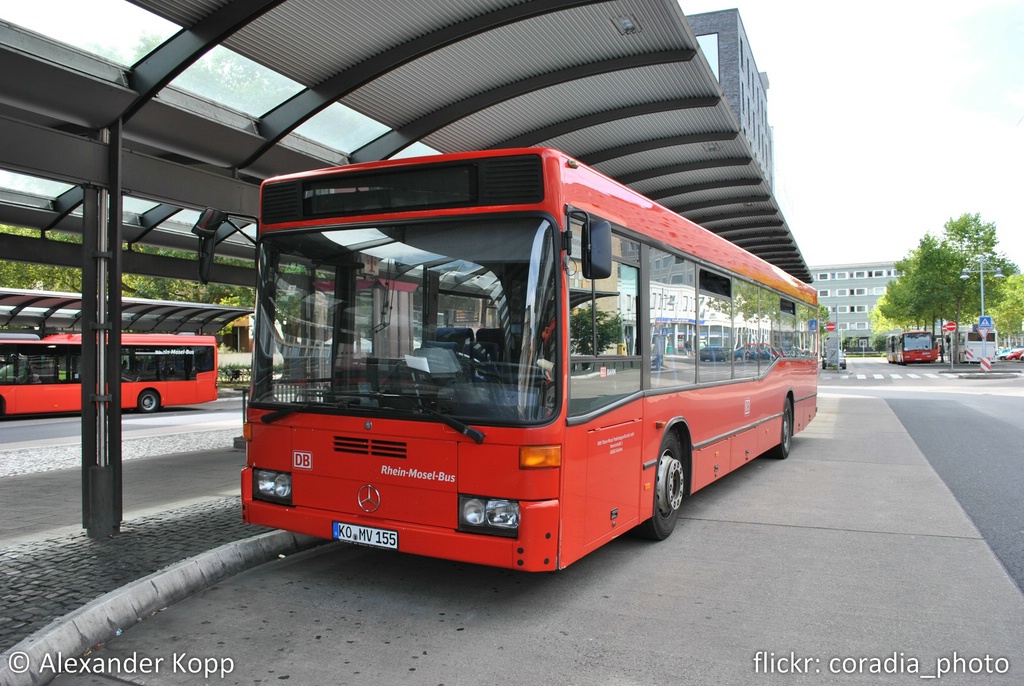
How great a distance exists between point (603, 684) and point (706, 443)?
4184mm

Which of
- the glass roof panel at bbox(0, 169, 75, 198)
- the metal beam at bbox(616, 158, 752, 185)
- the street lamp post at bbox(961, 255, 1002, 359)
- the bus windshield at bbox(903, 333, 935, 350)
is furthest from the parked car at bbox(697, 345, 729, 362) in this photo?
the bus windshield at bbox(903, 333, 935, 350)

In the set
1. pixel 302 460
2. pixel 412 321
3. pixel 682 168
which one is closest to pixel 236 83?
pixel 412 321

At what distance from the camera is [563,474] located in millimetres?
4531

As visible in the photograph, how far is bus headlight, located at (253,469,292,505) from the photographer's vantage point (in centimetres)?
520

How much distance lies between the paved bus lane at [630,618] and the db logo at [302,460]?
86cm

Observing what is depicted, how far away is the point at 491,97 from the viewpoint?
873cm

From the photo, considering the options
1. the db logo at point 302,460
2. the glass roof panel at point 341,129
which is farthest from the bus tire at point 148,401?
the db logo at point 302,460

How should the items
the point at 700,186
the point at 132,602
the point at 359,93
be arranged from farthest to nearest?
the point at 700,186, the point at 359,93, the point at 132,602

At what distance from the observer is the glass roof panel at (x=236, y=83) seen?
6918mm

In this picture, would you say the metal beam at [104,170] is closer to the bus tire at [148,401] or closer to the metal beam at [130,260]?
the metal beam at [130,260]

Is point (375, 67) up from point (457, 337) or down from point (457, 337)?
up

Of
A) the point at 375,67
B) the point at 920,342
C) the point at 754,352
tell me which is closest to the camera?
the point at 375,67

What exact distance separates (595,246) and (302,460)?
2.43 meters

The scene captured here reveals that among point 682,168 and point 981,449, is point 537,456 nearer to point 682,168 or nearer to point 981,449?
point 682,168
